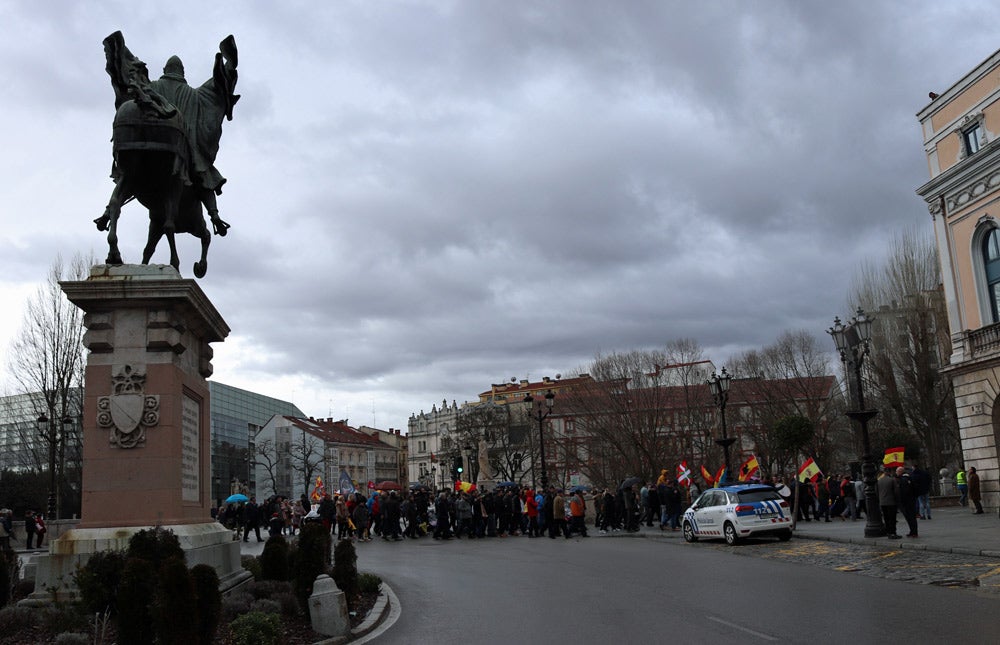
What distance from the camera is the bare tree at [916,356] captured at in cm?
4534

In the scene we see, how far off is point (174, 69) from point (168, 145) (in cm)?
199

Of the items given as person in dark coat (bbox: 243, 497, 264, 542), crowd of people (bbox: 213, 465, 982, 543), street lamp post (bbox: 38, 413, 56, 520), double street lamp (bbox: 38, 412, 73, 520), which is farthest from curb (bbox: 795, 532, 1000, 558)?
street lamp post (bbox: 38, 413, 56, 520)

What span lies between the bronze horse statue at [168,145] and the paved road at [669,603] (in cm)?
609

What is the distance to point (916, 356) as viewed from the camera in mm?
46031

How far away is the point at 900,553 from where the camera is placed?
17.5 meters

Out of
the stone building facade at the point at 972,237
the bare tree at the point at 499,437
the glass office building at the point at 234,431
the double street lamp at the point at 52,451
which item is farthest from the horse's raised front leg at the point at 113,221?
the glass office building at the point at 234,431

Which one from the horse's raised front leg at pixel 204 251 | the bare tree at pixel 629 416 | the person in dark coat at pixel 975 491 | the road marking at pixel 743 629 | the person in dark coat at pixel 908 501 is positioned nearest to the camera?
the road marking at pixel 743 629

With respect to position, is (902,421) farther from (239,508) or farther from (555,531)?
(239,508)

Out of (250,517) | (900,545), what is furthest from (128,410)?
(250,517)

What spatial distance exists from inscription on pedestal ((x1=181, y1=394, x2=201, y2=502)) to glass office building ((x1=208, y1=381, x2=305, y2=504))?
8496 centimetres

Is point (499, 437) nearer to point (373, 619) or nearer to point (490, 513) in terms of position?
point (490, 513)

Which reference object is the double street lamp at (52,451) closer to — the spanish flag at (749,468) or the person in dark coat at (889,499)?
the spanish flag at (749,468)

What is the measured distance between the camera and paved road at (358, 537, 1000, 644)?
357 inches

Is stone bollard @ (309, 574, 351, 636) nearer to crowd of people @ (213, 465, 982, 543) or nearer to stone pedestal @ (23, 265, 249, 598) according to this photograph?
stone pedestal @ (23, 265, 249, 598)
